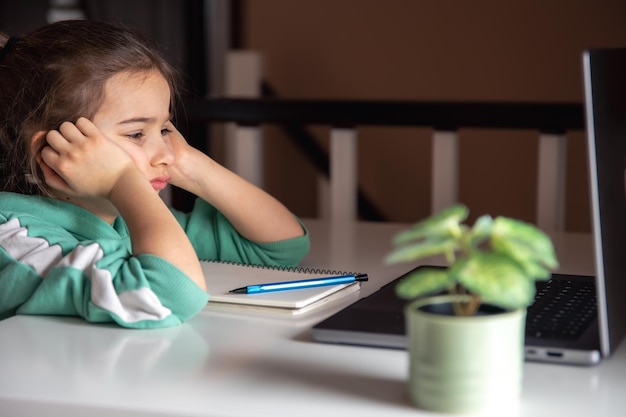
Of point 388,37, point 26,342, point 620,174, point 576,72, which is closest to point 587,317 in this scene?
point 620,174

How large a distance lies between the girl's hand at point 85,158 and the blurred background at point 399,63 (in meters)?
2.09

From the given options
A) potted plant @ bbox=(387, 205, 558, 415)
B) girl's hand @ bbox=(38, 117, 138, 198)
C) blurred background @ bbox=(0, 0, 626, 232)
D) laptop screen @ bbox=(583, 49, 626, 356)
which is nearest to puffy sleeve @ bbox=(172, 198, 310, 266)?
girl's hand @ bbox=(38, 117, 138, 198)

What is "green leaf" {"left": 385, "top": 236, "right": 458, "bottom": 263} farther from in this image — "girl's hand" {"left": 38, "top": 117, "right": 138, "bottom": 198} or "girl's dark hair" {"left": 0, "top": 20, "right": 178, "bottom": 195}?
"girl's dark hair" {"left": 0, "top": 20, "right": 178, "bottom": 195}

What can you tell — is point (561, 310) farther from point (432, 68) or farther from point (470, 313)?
point (432, 68)

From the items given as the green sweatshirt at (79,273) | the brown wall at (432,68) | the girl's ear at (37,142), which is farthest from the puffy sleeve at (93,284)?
the brown wall at (432,68)

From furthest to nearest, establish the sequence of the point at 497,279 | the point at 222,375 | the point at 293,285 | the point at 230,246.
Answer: the point at 230,246 → the point at 293,285 → the point at 222,375 → the point at 497,279

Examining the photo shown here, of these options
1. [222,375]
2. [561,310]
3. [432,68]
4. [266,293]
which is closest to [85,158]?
[266,293]

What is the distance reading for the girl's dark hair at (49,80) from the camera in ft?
4.21

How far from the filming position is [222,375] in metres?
0.86

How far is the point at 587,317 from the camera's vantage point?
988 millimetres

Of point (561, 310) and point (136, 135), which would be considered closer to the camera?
point (561, 310)

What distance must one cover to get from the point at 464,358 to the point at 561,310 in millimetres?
338

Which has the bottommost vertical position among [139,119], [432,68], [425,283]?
[425,283]

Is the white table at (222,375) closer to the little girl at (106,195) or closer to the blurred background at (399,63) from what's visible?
the little girl at (106,195)
